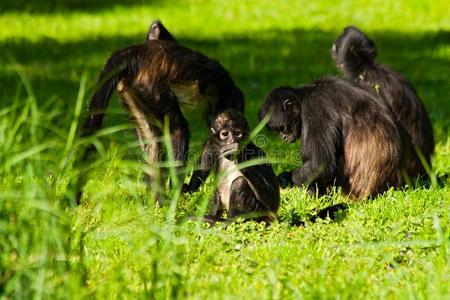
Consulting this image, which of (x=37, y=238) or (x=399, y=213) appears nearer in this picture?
(x=37, y=238)

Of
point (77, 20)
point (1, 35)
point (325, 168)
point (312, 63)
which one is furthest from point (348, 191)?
point (77, 20)

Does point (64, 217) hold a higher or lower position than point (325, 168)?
higher

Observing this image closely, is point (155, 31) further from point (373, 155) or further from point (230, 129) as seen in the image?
point (373, 155)

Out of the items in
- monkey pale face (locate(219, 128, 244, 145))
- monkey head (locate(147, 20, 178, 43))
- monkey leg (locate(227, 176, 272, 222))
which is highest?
monkey head (locate(147, 20, 178, 43))

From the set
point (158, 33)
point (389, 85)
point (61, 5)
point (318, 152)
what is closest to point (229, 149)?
point (318, 152)

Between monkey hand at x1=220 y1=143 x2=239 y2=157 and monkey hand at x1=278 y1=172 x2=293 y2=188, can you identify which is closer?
monkey hand at x1=220 y1=143 x2=239 y2=157

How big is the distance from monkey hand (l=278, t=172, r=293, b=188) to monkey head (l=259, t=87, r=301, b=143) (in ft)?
1.28

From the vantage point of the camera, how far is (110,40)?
16984mm

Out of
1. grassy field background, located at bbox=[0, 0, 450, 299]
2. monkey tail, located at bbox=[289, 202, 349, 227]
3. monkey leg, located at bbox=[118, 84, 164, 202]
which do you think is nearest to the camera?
grassy field background, located at bbox=[0, 0, 450, 299]

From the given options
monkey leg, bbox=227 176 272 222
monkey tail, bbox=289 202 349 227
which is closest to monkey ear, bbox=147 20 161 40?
monkey leg, bbox=227 176 272 222

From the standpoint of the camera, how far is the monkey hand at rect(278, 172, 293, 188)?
8.36 meters

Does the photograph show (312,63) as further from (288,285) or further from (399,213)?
(288,285)

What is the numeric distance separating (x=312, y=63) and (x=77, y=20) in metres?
5.76

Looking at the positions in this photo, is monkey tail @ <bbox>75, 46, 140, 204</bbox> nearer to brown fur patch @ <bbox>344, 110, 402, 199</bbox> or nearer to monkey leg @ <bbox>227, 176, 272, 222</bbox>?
monkey leg @ <bbox>227, 176, 272, 222</bbox>
